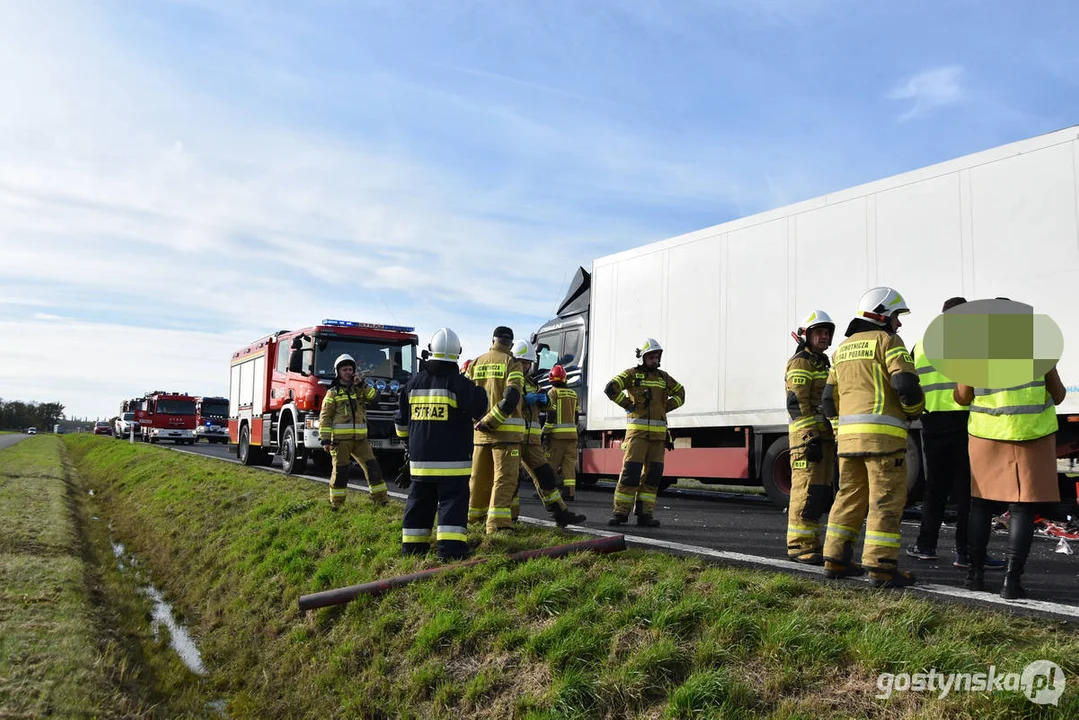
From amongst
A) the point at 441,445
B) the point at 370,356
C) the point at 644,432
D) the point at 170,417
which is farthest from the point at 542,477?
the point at 170,417

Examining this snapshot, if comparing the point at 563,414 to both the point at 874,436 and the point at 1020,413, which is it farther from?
the point at 1020,413

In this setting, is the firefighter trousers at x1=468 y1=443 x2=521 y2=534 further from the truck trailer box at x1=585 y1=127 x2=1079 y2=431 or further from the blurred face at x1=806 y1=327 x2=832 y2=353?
the truck trailer box at x1=585 y1=127 x2=1079 y2=431

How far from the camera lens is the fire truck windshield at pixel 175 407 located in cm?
3981

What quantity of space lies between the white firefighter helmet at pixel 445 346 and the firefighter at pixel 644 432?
86.6 inches

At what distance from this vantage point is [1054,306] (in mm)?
7539

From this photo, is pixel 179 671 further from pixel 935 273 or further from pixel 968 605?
pixel 935 273

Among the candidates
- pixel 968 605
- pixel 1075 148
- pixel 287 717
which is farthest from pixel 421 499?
pixel 1075 148

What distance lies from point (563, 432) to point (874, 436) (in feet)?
19.1

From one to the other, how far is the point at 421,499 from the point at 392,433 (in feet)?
28.2

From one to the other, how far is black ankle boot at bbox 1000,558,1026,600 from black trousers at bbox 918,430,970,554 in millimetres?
1440

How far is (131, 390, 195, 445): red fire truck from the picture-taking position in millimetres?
39500

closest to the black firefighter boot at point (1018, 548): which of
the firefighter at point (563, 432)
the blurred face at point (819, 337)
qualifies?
the blurred face at point (819, 337)

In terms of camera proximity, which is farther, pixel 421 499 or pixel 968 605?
pixel 421 499

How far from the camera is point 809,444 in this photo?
5.66 meters
